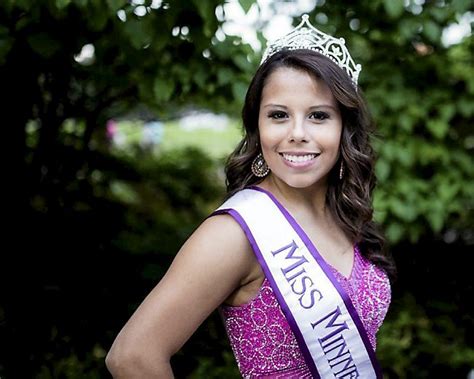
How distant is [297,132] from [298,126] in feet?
0.05

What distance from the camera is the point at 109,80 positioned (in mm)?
3176

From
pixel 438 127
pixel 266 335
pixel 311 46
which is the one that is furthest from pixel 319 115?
pixel 438 127

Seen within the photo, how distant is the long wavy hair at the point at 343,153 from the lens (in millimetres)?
1995

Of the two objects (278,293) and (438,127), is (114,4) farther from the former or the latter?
(438,127)

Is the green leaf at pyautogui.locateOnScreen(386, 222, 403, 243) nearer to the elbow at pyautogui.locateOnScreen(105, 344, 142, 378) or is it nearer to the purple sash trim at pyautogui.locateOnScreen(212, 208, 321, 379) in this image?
the purple sash trim at pyautogui.locateOnScreen(212, 208, 321, 379)

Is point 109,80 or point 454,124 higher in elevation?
point 109,80

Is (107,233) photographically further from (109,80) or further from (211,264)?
(211,264)

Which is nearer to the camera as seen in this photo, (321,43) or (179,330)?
(179,330)

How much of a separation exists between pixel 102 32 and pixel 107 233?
104 centimetres

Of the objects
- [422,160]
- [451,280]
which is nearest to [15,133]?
[422,160]

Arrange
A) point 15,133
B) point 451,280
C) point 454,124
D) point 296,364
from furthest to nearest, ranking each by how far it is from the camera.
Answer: point 451,280
point 454,124
point 15,133
point 296,364

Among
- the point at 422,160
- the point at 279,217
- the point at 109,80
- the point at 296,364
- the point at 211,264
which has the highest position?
the point at 109,80

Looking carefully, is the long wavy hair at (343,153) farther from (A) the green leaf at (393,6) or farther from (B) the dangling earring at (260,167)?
(A) the green leaf at (393,6)

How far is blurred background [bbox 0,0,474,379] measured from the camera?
9.34ft
